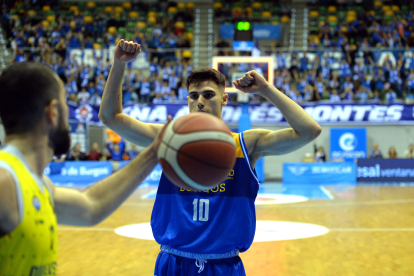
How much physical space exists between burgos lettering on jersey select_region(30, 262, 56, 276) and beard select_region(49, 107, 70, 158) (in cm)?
43

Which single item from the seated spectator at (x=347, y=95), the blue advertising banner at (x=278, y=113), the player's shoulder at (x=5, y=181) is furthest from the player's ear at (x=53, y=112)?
the seated spectator at (x=347, y=95)

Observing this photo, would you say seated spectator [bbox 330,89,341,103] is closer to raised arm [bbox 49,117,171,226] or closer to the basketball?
the basketball

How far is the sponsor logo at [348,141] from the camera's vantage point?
17672 millimetres

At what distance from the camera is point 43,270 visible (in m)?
1.48

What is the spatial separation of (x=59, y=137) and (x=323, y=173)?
15.3m

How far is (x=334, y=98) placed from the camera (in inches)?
705

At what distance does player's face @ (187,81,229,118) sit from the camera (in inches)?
108

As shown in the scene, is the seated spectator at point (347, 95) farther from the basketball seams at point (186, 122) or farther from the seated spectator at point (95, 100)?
the basketball seams at point (186, 122)

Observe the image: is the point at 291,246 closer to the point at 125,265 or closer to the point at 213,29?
the point at 125,265

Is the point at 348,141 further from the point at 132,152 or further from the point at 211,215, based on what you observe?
the point at 211,215

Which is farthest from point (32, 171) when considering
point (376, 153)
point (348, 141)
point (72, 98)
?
point (72, 98)

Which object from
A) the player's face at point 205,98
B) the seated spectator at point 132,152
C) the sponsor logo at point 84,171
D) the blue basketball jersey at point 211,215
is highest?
the player's face at point 205,98

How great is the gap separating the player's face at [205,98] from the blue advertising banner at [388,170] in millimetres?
14413

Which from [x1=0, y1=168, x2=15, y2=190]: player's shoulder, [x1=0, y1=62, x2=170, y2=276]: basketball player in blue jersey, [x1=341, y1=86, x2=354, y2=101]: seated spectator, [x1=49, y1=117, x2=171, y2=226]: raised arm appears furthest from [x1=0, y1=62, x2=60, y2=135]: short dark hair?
[x1=341, y1=86, x2=354, y2=101]: seated spectator
